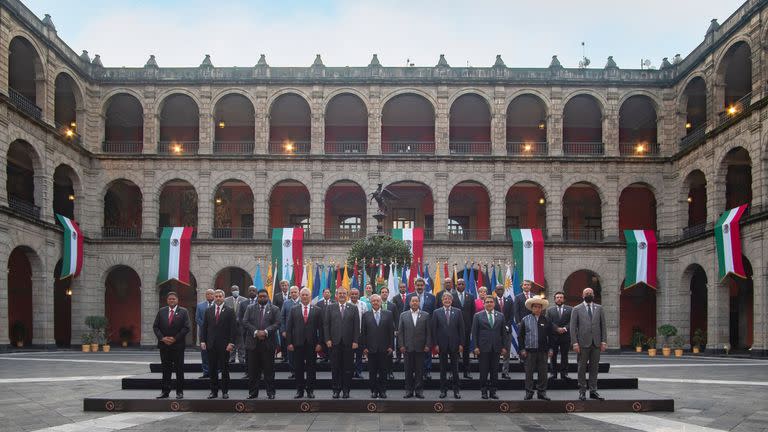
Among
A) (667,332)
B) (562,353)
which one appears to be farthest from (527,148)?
(562,353)

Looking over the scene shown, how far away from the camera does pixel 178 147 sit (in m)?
41.9

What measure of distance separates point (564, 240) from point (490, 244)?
4033 millimetres

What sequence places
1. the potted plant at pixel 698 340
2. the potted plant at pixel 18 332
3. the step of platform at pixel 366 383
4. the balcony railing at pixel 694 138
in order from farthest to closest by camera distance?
the potted plant at pixel 18 332 → the balcony railing at pixel 694 138 → the potted plant at pixel 698 340 → the step of platform at pixel 366 383

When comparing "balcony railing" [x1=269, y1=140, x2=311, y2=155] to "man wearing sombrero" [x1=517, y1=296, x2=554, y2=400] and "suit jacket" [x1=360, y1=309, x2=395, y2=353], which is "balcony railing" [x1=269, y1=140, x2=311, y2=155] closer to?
"suit jacket" [x1=360, y1=309, x2=395, y2=353]

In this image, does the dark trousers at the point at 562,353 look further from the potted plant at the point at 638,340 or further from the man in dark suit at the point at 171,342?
the potted plant at the point at 638,340

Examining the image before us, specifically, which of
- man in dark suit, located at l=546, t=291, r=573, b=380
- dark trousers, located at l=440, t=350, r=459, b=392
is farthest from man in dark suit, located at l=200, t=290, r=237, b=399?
man in dark suit, located at l=546, t=291, r=573, b=380

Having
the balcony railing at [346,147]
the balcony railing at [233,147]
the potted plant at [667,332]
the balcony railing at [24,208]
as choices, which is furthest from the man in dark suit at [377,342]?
the balcony railing at [233,147]

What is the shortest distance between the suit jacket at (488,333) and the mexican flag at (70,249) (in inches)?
1082

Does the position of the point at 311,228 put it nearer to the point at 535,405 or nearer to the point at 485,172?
the point at 485,172

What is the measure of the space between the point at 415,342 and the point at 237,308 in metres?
4.60

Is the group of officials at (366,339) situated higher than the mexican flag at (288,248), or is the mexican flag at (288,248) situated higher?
the mexican flag at (288,248)

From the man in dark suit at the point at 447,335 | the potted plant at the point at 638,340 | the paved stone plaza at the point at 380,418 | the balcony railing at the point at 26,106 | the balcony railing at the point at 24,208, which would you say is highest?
the balcony railing at the point at 26,106

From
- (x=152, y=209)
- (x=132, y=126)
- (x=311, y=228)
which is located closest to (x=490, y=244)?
(x=311, y=228)

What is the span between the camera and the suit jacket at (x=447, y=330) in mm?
14406
